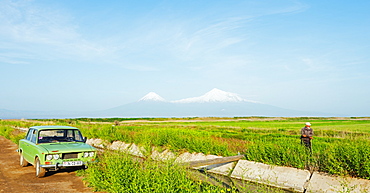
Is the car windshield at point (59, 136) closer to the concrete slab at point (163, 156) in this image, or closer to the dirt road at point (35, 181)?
the dirt road at point (35, 181)

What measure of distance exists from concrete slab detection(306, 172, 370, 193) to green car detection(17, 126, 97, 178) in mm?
7898

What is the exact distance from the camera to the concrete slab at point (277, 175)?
10.4m

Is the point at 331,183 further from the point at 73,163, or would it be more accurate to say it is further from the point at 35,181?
A: the point at 35,181

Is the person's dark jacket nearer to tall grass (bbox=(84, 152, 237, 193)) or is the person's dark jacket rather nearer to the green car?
tall grass (bbox=(84, 152, 237, 193))

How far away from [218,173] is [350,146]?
5.45m

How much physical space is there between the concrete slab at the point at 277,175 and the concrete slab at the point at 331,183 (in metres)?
0.29

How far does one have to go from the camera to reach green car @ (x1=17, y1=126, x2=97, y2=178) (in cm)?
984

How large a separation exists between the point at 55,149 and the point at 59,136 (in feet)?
6.05

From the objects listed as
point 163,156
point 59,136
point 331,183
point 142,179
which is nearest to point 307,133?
point 331,183

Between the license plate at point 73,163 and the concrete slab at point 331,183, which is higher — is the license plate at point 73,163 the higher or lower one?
the higher one

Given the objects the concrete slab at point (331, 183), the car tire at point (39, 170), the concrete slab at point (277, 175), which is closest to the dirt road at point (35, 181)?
the car tire at point (39, 170)

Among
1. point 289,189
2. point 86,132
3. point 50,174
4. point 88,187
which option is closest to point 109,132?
point 86,132

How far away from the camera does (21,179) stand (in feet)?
34.0

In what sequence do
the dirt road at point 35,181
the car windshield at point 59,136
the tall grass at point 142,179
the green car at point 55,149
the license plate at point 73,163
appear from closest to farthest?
the tall grass at point 142,179 → the dirt road at point 35,181 → the green car at point 55,149 → the license plate at point 73,163 → the car windshield at point 59,136
